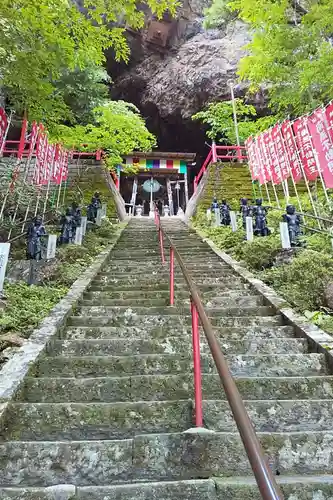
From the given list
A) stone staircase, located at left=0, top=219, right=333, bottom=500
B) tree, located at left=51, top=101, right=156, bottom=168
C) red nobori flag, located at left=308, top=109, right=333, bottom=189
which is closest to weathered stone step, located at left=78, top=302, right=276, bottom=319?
stone staircase, located at left=0, top=219, right=333, bottom=500

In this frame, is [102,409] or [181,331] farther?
[181,331]

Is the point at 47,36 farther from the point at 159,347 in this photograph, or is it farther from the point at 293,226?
the point at 293,226

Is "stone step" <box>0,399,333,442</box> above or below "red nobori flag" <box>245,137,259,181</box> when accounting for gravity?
below

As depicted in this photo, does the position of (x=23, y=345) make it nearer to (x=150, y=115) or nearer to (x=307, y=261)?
(x=307, y=261)

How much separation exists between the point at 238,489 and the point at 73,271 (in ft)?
17.5

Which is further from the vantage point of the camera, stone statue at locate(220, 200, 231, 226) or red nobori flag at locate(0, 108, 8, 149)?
stone statue at locate(220, 200, 231, 226)

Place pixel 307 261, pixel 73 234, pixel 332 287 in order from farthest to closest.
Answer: pixel 73 234 < pixel 307 261 < pixel 332 287

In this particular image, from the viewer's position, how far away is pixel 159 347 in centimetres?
390

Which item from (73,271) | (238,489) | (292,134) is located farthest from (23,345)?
(292,134)

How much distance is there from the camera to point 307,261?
5.55m

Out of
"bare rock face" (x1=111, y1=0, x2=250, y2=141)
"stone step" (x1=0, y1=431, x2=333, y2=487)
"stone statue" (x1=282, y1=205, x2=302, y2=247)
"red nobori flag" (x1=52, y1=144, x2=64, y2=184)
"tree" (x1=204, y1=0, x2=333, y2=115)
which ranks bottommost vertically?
"stone step" (x1=0, y1=431, x2=333, y2=487)

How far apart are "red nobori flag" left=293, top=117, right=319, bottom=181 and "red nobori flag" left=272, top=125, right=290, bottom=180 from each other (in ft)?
2.97

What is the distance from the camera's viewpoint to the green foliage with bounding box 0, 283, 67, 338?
4254 millimetres

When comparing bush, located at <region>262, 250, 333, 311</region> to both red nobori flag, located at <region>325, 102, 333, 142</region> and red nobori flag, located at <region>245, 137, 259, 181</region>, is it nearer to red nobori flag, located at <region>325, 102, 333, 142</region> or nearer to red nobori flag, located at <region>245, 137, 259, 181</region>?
red nobori flag, located at <region>325, 102, 333, 142</region>
